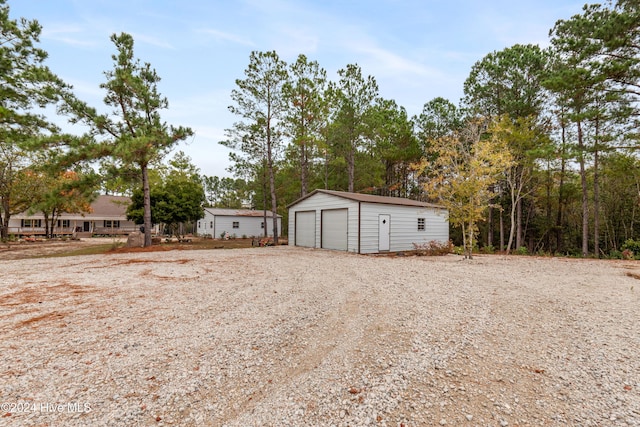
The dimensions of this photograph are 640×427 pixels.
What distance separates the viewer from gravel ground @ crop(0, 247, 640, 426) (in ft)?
6.99

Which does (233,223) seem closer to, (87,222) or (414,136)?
(414,136)

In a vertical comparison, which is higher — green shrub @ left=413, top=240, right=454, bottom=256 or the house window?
the house window

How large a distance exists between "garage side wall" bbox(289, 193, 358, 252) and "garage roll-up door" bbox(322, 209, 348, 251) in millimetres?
255

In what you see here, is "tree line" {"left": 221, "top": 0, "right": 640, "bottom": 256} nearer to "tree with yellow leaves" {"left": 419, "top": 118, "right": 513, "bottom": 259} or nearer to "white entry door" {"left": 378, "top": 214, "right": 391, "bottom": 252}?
"tree with yellow leaves" {"left": 419, "top": 118, "right": 513, "bottom": 259}

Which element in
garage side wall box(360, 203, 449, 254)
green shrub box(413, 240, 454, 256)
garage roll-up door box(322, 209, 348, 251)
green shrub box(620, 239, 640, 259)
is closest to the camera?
garage side wall box(360, 203, 449, 254)

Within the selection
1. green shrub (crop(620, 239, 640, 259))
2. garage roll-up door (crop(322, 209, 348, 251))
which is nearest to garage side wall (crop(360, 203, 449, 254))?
garage roll-up door (crop(322, 209, 348, 251))

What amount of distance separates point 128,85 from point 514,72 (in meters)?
21.8

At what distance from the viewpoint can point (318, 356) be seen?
304cm

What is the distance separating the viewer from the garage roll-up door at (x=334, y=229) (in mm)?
13867

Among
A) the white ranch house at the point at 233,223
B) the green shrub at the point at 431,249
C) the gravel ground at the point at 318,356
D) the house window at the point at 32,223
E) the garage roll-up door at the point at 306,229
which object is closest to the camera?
the gravel ground at the point at 318,356

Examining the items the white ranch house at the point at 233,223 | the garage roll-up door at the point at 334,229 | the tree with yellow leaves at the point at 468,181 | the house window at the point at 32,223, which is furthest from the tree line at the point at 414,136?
the house window at the point at 32,223

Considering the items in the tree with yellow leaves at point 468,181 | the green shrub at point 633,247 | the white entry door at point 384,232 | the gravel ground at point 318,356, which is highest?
the tree with yellow leaves at point 468,181

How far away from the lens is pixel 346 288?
612cm

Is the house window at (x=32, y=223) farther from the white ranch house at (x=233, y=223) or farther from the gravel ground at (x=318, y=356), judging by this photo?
the gravel ground at (x=318, y=356)
